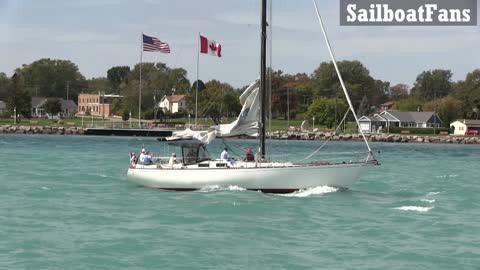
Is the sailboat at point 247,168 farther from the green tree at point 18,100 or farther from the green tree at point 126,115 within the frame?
the green tree at point 126,115

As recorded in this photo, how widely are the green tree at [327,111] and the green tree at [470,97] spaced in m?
29.6

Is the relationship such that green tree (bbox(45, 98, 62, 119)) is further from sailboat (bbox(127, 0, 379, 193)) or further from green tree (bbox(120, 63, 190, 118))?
sailboat (bbox(127, 0, 379, 193))

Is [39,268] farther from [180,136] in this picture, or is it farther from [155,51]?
[155,51]

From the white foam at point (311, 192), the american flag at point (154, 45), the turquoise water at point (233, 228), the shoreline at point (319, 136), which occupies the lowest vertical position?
the turquoise water at point (233, 228)

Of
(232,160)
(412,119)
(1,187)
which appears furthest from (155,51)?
(412,119)

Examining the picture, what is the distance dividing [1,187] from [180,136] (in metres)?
9.85

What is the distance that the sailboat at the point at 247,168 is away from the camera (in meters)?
31.7

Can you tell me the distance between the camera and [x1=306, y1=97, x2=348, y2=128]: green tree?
531 feet

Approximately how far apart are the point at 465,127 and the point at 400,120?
1417 centimetres

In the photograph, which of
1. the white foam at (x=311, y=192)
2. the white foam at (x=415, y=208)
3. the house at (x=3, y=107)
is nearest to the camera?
the white foam at (x=415, y=208)

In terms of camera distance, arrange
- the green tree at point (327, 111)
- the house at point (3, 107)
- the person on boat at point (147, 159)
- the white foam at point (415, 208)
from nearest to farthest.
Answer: the white foam at point (415, 208) → the person on boat at point (147, 159) → the green tree at point (327, 111) → the house at point (3, 107)

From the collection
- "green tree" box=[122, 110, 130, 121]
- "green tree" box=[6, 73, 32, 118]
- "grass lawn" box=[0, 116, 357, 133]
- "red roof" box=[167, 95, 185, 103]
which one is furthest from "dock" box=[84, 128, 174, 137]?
"red roof" box=[167, 95, 185, 103]

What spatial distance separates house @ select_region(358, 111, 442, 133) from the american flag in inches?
3834

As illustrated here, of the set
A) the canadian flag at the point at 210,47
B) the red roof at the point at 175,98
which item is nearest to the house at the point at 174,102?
the red roof at the point at 175,98
